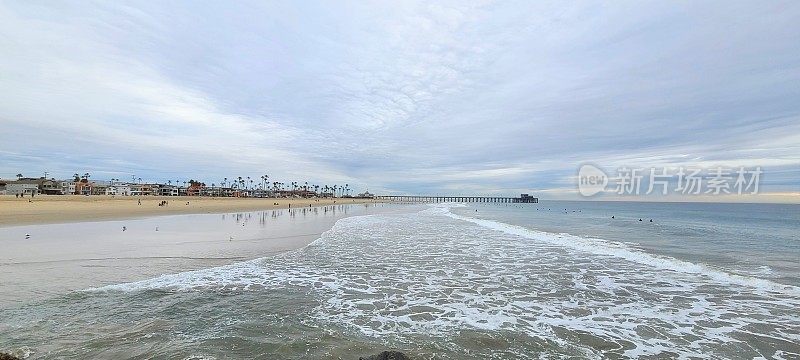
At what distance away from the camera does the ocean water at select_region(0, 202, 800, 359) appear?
5.96 m

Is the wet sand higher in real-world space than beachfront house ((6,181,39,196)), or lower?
lower

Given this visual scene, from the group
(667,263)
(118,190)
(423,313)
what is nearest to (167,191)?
(118,190)

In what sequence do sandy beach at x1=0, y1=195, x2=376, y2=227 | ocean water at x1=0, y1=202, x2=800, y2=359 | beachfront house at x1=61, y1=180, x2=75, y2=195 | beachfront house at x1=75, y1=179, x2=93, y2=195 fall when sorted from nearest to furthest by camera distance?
ocean water at x1=0, y1=202, x2=800, y2=359 → sandy beach at x1=0, y1=195, x2=376, y2=227 → beachfront house at x1=61, y1=180, x2=75, y2=195 → beachfront house at x1=75, y1=179, x2=93, y2=195

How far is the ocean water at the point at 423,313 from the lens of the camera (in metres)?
5.96

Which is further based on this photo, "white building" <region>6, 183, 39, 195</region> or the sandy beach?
"white building" <region>6, 183, 39, 195</region>

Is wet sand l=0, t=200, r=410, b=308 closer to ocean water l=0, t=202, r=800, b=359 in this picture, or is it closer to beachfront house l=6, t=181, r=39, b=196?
ocean water l=0, t=202, r=800, b=359


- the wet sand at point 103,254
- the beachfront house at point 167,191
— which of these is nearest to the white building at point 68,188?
the beachfront house at point 167,191

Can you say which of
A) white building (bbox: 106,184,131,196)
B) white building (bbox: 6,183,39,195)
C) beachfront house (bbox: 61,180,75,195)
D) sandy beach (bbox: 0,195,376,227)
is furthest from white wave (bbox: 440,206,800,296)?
white building (bbox: 106,184,131,196)

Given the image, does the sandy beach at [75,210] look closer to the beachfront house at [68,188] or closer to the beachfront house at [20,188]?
the beachfront house at [20,188]

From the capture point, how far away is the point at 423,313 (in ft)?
26.0

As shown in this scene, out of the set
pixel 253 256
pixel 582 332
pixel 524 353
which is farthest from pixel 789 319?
pixel 253 256

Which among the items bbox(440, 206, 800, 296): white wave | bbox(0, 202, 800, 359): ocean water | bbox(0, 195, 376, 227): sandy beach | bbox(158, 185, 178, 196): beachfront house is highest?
bbox(158, 185, 178, 196): beachfront house

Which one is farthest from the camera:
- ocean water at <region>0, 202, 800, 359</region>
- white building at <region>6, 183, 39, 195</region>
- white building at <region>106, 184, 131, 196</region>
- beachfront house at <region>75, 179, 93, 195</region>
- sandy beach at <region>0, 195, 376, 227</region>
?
white building at <region>106, 184, 131, 196</region>

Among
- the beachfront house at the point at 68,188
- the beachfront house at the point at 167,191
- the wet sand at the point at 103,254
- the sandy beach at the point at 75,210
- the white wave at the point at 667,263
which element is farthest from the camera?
the beachfront house at the point at 167,191
